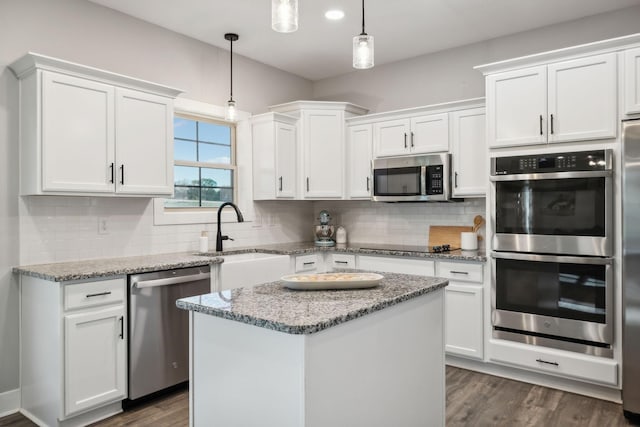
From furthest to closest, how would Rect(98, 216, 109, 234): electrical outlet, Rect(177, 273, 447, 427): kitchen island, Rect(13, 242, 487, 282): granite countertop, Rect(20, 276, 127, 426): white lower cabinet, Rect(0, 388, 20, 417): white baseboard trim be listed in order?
Rect(98, 216, 109, 234): electrical outlet, Rect(0, 388, 20, 417): white baseboard trim, Rect(13, 242, 487, 282): granite countertop, Rect(20, 276, 127, 426): white lower cabinet, Rect(177, 273, 447, 427): kitchen island

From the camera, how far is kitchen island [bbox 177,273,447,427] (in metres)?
1.47

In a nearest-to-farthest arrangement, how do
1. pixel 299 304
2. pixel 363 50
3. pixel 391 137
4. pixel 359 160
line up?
pixel 299 304
pixel 363 50
pixel 391 137
pixel 359 160

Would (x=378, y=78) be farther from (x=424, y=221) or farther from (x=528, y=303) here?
(x=528, y=303)

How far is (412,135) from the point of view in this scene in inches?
161

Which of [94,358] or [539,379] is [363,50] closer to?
[94,358]

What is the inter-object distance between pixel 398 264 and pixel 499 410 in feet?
4.55

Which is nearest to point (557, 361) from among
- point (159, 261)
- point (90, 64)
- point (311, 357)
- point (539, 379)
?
point (539, 379)

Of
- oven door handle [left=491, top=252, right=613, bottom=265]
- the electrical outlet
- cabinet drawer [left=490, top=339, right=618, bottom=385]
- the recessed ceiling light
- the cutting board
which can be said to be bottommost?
cabinet drawer [left=490, top=339, right=618, bottom=385]

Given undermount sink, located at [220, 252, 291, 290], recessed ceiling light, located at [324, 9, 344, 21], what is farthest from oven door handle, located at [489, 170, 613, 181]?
undermount sink, located at [220, 252, 291, 290]

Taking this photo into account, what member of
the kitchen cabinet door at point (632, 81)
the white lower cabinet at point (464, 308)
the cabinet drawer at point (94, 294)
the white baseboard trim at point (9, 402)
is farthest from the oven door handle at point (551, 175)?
the white baseboard trim at point (9, 402)

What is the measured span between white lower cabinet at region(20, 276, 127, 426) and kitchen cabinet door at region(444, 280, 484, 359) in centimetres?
240

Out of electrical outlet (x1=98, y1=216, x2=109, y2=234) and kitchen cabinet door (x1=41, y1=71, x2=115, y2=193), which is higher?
kitchen cabinet door (x1=41, y1=71, x2=115, y2=193)

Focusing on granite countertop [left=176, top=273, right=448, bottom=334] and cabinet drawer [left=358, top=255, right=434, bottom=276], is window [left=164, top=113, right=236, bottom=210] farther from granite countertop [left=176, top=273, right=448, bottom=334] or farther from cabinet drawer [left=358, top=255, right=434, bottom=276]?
granite countertop [left=176, top=273, right=448, bottom=334]

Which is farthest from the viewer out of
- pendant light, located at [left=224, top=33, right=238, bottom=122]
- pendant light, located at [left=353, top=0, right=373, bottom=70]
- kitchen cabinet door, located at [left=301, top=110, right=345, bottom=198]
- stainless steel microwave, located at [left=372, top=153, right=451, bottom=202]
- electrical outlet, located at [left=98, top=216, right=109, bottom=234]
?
kitchen cabinet door, located at [left=301, top=110, right=345, bottom=198]
